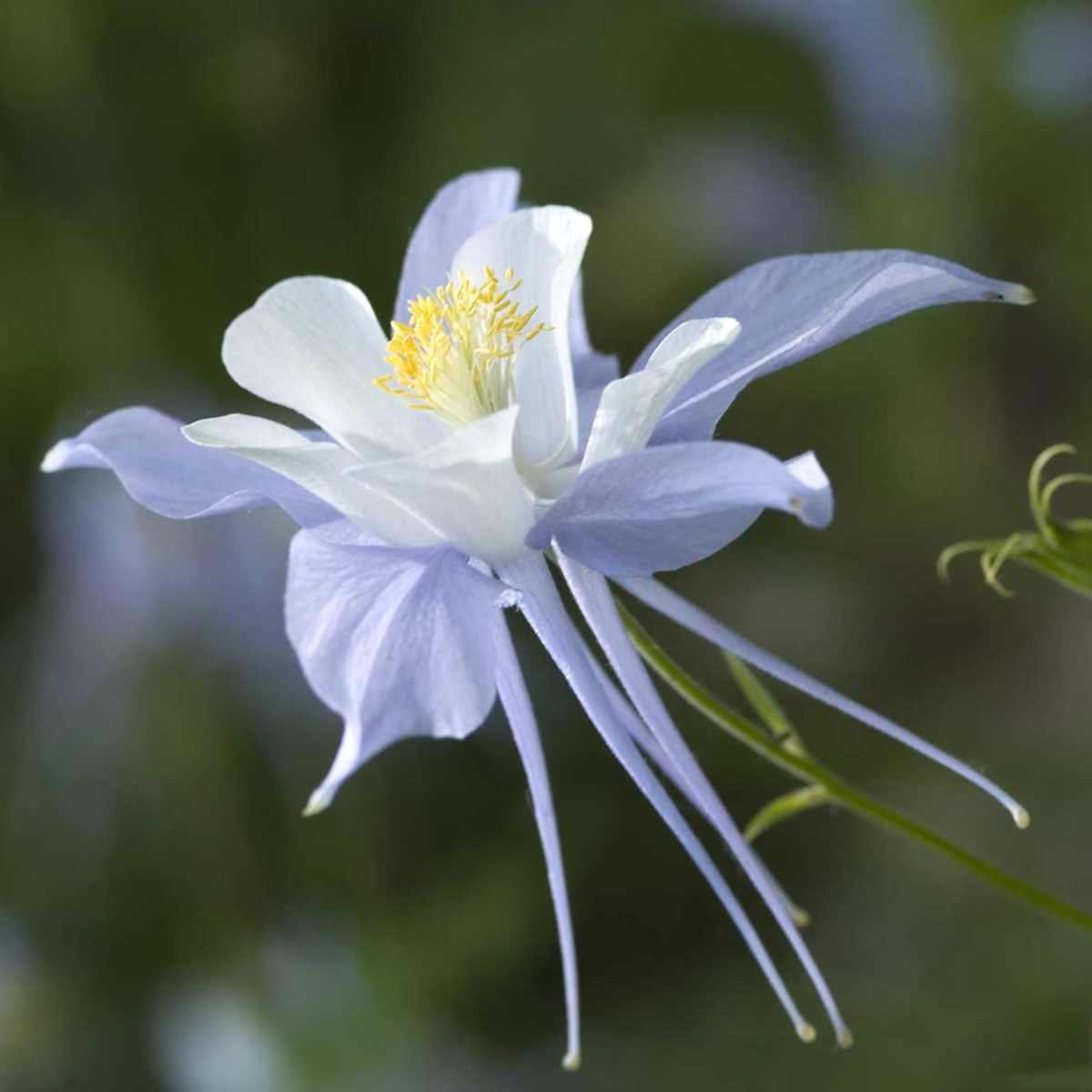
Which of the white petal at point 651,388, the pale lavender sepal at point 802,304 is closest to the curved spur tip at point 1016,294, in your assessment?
the pale lavender sepal at point 802,304

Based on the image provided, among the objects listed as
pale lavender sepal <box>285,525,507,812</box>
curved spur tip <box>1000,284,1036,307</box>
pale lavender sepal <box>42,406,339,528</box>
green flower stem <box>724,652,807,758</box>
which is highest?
curved spur tip <box>1000,284,1036,307</box>

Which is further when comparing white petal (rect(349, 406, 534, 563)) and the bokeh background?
the bokeh background

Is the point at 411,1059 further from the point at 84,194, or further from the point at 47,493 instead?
the point at 84,194

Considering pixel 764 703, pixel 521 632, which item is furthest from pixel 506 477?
pixel 521 632

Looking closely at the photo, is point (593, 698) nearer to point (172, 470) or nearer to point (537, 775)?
point (537, 775)

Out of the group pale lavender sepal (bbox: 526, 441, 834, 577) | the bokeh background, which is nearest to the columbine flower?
pale lavender sepal (bbox: 526, 441, 834, 577)

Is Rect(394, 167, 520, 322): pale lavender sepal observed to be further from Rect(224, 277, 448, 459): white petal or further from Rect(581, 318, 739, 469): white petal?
Rect(581, 318, 739, 469): white petal
